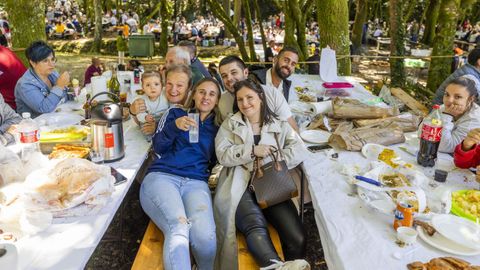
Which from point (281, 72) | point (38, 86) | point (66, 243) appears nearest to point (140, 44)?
point (38, 86)

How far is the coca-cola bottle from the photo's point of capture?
9.39ft

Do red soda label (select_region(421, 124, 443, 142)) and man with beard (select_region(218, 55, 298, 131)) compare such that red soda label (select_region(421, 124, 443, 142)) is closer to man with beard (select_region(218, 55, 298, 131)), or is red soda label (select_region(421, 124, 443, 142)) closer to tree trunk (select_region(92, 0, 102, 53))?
man with beard (select_region(218, 55, 298, 131))

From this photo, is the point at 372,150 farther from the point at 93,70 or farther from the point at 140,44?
the point at 140,44

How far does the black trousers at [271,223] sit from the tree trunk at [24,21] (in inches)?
206

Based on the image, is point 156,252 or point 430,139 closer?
point 156,252

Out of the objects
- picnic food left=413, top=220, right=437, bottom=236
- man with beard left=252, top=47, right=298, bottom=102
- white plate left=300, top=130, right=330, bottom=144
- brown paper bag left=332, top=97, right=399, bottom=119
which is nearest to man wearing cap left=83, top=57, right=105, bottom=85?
man with beard left=252, top=47, right=298, bottom=102

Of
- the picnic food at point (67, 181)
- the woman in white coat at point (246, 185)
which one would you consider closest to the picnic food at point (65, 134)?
the picnic food at point (67, 181)

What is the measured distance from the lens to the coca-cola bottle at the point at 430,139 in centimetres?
286

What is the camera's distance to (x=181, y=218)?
2578 millimetres

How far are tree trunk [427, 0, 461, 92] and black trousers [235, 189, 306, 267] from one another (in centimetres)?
726

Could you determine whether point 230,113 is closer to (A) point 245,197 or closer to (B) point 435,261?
(A) point 245,197

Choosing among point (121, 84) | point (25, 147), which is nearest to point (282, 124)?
point (25, 147)

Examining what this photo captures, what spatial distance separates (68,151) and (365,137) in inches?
94.2

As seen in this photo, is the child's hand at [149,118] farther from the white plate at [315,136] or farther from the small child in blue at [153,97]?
the white plate at [315,136]
